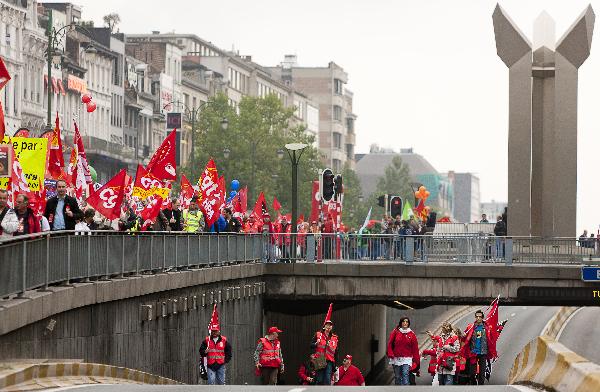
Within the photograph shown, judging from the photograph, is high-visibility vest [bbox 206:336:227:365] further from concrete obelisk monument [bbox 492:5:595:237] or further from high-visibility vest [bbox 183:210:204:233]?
concrete obelisk monument [bbox 492:5:595:237]

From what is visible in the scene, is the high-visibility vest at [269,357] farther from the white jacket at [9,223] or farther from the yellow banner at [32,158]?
the white jacket at [9,223]

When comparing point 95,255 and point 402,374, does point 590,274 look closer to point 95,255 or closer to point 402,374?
point 402,374

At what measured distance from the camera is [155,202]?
34.9 metres

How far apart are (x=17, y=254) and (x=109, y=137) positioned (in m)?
98.5

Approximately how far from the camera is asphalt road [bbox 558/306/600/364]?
3153 inches

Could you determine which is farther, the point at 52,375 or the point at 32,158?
the point at 32,158

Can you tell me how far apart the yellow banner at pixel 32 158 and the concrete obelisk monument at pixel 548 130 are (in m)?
29.1

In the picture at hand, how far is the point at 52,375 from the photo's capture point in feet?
68.3

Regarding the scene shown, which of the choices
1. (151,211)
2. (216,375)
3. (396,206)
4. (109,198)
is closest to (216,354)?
(216,375)

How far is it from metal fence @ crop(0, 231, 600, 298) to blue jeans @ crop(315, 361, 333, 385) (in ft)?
12.0

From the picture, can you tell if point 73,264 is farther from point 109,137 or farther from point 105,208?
point 109,137

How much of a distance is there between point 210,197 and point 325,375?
9.04 m

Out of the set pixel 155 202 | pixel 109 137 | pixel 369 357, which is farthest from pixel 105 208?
pixel 109 137

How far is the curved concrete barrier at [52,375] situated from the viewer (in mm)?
18875
